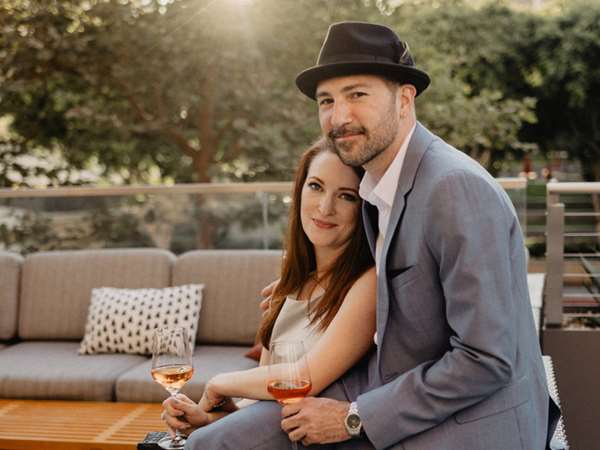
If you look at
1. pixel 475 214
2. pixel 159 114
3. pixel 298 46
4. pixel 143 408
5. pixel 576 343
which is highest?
pixel 298 46

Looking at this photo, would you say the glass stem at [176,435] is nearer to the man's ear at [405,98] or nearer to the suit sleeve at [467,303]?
the suit sleeve at [467,303]

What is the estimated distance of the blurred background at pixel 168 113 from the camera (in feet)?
18.2

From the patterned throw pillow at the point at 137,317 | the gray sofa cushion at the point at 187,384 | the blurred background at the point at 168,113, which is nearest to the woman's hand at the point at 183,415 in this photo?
the gray sofa cushion at the point at 187,384

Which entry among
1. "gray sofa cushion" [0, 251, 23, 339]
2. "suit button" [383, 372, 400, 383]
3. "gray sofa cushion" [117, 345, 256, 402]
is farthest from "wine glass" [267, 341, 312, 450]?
"gray sofa cushion" [0, 251, 23, 339]

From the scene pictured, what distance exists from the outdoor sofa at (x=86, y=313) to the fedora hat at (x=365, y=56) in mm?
2018

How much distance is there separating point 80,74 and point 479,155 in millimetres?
5917

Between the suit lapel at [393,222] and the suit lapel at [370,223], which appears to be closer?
the suit lapel at [393,222]

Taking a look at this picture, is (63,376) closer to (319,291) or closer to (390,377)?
(319,291)

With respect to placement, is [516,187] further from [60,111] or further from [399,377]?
[60,111]

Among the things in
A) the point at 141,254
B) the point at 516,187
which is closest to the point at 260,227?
the point at 141,254

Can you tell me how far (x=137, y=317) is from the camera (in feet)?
12.7

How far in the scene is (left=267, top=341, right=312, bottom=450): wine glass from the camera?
1.71 m

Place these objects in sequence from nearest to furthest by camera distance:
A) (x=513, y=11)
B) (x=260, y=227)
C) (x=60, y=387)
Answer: (x=60, y=387)
(x=260, y=227)
(x=513, y=11)

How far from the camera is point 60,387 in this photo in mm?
3561
